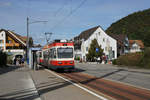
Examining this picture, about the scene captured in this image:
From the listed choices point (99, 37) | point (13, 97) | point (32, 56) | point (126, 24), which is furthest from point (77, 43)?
point (13, 97)

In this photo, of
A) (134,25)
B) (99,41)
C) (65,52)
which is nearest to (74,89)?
(65,52)

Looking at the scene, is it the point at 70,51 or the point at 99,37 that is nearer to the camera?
the point at 70,51

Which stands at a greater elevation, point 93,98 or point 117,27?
point 117,27

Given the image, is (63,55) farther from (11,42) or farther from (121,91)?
(11,42)

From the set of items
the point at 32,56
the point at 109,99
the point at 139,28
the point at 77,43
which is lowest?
the point at 109,99

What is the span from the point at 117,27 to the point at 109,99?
330 feet

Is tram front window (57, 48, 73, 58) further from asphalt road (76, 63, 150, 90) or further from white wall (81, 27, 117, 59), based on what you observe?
white wall (81, 27, 117, 59)

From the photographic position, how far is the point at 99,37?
71375 mm

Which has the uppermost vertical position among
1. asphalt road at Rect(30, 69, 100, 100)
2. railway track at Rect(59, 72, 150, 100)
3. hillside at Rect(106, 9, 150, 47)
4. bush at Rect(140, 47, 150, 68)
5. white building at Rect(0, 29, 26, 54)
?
hillside at Rect(106, 9, 150, 47)

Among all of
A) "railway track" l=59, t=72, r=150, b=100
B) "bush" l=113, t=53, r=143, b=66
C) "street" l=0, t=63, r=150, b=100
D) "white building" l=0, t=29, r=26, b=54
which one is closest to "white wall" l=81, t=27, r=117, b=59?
"white building" l=0, t=29, r=26, b=54

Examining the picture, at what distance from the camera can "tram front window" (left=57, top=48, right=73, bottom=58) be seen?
2305 cm

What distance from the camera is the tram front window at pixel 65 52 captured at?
23047 millimetres

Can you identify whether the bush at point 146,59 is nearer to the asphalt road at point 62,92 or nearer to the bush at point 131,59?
the bush at point 131,59

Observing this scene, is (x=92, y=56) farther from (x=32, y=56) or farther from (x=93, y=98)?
(x=93, y=98)
